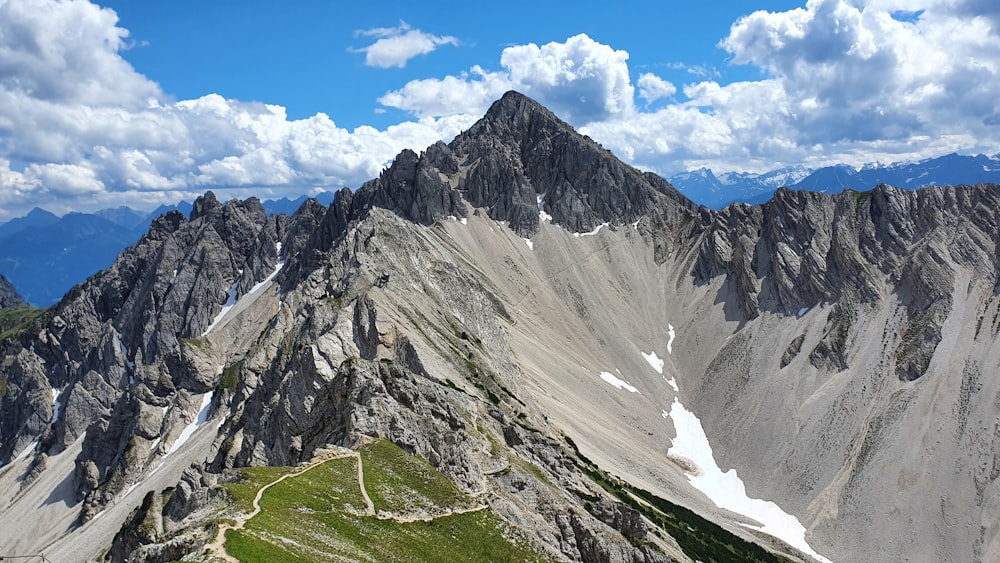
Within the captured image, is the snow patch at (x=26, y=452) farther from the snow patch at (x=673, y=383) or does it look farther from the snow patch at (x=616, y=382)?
the snow patch at (x=673, y=383)

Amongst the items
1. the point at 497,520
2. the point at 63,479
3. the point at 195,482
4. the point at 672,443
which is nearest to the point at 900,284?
the point at 672,443

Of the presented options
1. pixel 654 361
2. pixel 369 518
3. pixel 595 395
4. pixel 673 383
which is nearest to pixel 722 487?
pixel 595 395

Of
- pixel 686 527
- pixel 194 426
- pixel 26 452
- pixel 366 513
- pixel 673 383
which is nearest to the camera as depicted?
pixel 366 513

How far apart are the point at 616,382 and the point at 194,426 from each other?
95387mm

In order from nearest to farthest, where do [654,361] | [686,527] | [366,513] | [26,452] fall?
[366,513] → [686,527] → [654,361] → [26,452]

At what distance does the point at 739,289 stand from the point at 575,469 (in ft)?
398

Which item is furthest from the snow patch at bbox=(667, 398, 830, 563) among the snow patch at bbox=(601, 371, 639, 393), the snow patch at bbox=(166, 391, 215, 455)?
the snow patch at bbox=(166, 391, 215, 455)

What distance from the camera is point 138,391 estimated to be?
148500mm

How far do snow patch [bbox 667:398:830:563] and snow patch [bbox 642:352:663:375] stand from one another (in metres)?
15.7

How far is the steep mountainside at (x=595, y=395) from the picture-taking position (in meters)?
64.0

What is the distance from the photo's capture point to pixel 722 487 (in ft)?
423

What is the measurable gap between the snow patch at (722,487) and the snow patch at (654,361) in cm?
1573

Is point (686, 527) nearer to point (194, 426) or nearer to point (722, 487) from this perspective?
point (722, 487)

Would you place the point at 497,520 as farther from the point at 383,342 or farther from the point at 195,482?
the point at 383,342
